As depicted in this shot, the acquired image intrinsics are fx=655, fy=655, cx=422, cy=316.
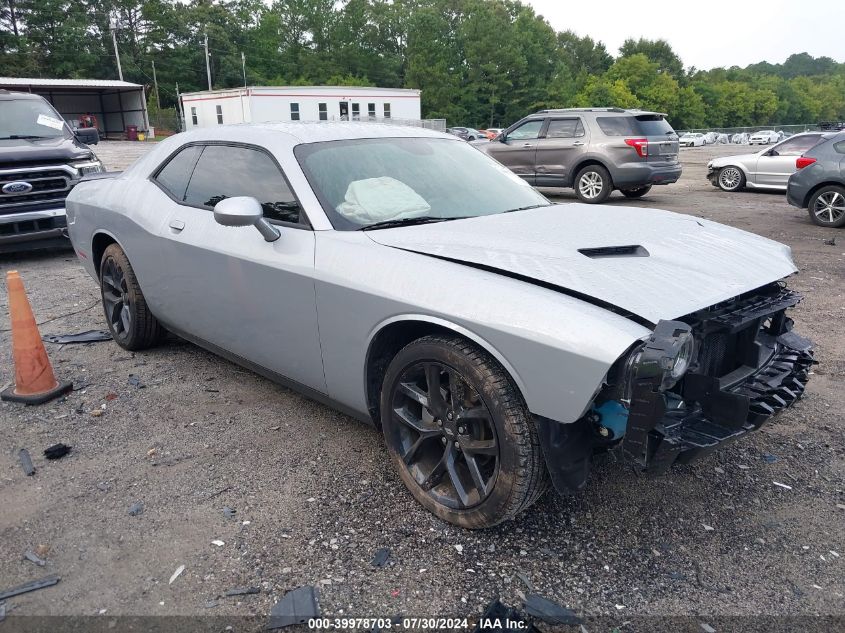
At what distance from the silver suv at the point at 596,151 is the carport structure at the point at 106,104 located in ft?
134

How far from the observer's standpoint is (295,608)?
2359mm

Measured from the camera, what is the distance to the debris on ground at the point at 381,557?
8.48ft

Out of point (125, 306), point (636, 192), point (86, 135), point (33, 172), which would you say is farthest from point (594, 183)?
point (125, 306)

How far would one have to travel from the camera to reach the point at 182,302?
4.12m

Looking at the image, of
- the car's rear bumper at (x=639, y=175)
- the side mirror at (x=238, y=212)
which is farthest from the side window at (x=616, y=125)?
the side mirror at (x=238, y=212)

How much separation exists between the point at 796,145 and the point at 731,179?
1616 mm

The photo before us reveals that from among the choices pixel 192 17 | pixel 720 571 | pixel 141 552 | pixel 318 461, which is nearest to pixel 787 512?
pixel 720 571

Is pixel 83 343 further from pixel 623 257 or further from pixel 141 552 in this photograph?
pixel 623 257

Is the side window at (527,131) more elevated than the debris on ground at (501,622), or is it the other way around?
the side window at (527,131)

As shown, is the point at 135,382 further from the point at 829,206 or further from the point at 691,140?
the point at 691,140

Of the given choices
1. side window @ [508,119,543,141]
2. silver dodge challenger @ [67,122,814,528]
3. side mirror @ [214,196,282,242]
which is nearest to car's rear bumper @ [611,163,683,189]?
side window @ [508,119,543,141]

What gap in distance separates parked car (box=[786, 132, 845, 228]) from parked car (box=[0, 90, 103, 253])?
10.7 metres

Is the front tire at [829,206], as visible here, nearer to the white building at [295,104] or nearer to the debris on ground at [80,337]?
the debris on ground at [80,337]

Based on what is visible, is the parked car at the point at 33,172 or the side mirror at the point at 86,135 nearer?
the parked car at the point at 33,172
